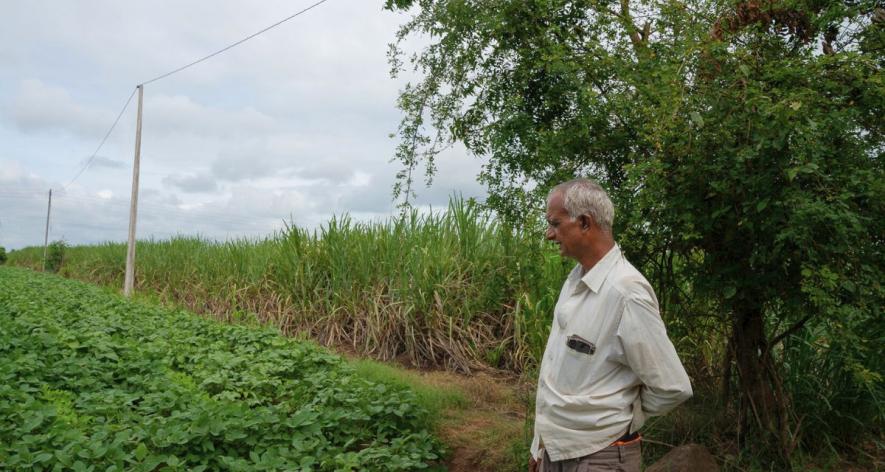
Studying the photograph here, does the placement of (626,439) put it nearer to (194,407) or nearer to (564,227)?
(564,227)

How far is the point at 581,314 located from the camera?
2.68m

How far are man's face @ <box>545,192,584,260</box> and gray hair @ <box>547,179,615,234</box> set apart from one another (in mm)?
22

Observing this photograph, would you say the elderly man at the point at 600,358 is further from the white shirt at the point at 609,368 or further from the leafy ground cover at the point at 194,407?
the leafy ground cover at the point at 194,407

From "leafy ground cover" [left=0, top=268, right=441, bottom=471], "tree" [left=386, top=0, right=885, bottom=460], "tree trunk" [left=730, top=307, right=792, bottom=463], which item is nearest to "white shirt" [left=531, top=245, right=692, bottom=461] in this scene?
"tree" [left=386, top=0, right=885, bottom=460]

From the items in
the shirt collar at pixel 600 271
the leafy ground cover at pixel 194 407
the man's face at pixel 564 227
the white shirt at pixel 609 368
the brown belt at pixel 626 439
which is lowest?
the leafy ground cover at pixel 194 407

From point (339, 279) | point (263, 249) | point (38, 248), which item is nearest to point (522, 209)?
point (339, 279)

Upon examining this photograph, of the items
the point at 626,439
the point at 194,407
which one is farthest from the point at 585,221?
the point at 194,407

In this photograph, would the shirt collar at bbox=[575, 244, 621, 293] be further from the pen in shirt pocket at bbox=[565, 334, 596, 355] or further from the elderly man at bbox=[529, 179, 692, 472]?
the pen in shirt pocket at bbox=[565, 334, 596, 355]

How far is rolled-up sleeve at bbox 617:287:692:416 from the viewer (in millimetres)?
2518

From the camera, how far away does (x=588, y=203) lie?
268cm

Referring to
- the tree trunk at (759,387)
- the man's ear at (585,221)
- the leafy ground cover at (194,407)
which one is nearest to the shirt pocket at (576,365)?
the man's ear at (585,221)

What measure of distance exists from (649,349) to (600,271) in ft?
1.06

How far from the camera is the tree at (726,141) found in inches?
147

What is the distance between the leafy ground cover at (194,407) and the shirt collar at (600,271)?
2.75m
